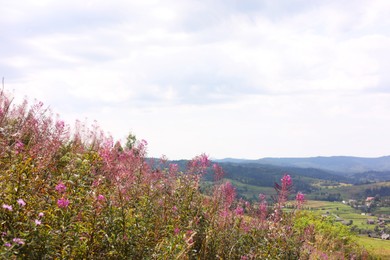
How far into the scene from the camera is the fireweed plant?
13.0 ft

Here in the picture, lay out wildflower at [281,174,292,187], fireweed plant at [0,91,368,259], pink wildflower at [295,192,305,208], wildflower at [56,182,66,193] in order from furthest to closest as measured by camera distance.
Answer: pink wildflower at [295,192,305,208], wildflower at [281,174,292,187], wildflower at [56,182,66,193], fireweed plant at [0,91,368,259]

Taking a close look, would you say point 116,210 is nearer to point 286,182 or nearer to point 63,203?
point 63,203

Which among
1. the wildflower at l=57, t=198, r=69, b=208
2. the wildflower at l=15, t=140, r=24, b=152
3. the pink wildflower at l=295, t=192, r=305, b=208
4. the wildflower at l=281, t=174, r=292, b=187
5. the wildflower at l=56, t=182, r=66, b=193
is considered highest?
the wildflower at l=15, t=140, r=24, b=152

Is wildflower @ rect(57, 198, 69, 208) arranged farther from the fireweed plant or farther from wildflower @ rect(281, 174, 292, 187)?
wildflower @ rect(281, 174, 292, 187)

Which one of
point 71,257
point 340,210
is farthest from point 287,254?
point 340,210

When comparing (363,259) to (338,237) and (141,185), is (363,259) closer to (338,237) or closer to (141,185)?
(338,237)

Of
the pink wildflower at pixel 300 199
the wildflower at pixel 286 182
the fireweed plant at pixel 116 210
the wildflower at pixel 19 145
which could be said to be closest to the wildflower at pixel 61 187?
the fireweed plant at pixel 116 210

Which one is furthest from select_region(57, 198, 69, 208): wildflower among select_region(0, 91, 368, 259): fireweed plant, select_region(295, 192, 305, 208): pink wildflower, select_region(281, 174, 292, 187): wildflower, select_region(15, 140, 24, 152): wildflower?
select_region(295, 192, 305, 208): pink wildflower

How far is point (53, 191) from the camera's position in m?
4.79

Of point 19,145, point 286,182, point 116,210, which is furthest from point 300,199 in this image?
point 19,145

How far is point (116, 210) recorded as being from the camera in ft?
16.2

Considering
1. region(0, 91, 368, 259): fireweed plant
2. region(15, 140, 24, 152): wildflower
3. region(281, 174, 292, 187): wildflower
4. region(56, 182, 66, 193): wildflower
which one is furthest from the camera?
region(281, 174, 292, 187): wildflower

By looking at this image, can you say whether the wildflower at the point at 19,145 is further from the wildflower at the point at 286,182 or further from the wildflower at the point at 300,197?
the wildflower at the point at 300,197

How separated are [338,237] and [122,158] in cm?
1624
